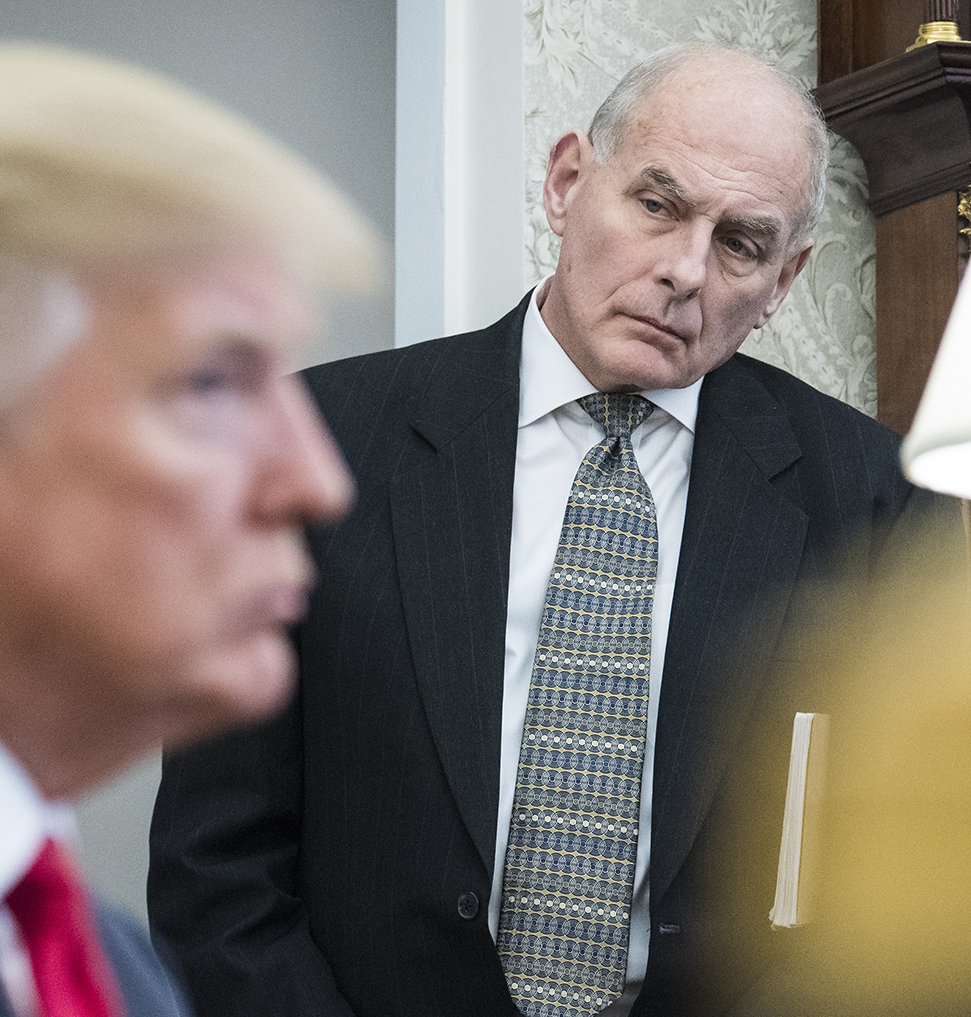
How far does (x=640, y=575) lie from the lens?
4.34 ft

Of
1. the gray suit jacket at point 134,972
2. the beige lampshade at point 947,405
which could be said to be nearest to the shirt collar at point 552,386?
the beige lampshade at point 947,405

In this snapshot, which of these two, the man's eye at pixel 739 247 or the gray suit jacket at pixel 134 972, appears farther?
the man's eye at pixel 739 247

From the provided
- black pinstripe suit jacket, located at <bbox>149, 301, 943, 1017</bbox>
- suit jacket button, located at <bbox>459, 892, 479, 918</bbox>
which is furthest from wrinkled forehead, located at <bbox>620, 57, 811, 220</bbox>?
suit jacket button, located at <bbox>459, 892, 479, 918</bbox>

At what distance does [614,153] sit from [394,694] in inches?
25.2

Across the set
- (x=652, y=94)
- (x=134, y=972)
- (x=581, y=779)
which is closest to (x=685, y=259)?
(x=652, y=94)

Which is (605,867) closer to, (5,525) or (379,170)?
(5,525)

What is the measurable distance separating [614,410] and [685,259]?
0.57ft

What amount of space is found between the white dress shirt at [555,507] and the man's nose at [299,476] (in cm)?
102

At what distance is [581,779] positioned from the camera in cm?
124

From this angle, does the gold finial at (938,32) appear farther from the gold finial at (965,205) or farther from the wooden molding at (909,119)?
the gold finial at (965,205)

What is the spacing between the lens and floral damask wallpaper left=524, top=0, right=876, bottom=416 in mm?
1853

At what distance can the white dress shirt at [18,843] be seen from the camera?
10.3 inches

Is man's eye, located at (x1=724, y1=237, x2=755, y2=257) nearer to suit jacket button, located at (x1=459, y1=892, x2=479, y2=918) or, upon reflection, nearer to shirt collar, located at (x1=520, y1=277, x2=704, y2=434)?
shirt collar, located at (x1=520, y1=277, x2=704, y2=434)

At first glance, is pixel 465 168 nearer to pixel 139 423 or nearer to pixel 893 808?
pixel 893 808
